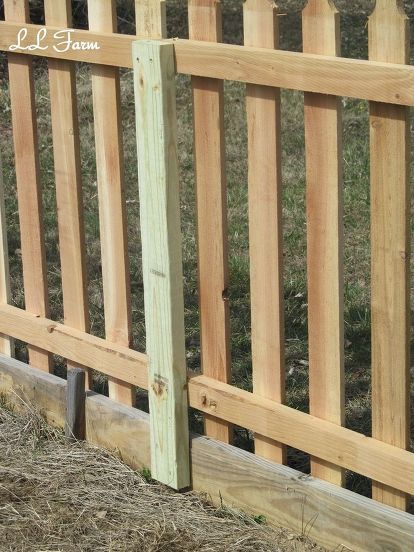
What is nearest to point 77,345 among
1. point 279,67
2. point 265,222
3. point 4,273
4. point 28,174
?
point 4,273

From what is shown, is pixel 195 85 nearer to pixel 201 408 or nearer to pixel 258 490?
pixel 201 408

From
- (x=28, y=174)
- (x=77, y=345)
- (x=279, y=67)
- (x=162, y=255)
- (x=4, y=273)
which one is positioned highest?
(x=279, y=67)

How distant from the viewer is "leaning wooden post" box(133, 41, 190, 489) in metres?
3.40

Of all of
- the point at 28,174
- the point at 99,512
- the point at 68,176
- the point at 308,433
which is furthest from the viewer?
the point at 28,174

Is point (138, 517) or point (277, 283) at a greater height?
point (277, 283)

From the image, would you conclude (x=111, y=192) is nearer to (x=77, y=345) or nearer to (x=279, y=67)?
→ (x=77, y=345)

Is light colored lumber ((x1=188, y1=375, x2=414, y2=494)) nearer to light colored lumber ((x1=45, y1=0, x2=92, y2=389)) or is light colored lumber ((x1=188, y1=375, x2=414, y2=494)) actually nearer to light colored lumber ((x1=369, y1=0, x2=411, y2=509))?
light colored lumber ((x1=369, y1=0, x2=411, y2=509))

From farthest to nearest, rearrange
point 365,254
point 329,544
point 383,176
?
1. point 365,254
2. point 329,544
3. point 383,176

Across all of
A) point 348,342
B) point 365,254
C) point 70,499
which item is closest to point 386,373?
point 70,499

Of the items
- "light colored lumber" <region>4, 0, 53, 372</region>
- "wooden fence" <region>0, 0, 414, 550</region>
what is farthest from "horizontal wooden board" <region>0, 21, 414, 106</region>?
"light colored lumber" <region>4, 0, 53, 372</region>

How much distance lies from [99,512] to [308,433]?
0.79m

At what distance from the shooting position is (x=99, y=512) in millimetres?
3572

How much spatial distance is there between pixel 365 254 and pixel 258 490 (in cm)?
267

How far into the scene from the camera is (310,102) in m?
3.04
